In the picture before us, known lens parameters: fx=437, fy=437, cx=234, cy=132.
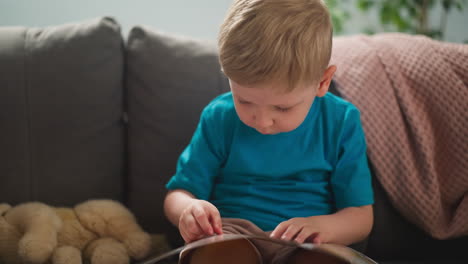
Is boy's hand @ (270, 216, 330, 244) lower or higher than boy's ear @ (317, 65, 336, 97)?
lower

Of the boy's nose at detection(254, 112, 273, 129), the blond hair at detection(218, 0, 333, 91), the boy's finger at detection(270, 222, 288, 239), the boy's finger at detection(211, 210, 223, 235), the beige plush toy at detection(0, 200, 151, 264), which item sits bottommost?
the beige plush toy at detection(0, 200, 151, 264)

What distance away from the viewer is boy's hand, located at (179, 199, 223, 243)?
0.82m

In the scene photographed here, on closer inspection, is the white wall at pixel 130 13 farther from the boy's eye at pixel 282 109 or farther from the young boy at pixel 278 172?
the boy's eye at pixel 282 109

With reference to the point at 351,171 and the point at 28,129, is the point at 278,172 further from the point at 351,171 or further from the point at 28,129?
the point at 28,129

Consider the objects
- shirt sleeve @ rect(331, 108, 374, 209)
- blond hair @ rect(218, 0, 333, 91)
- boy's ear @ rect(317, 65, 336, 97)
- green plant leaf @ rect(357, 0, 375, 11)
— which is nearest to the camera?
blond hair @ rect(218, 0, 333, 91)

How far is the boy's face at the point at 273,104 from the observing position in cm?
81

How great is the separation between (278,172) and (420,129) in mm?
440

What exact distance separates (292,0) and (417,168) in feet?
2.11

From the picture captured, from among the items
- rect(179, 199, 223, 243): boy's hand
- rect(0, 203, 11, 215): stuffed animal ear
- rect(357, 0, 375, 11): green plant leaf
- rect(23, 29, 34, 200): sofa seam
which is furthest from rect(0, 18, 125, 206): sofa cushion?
rect(357, 0, 375, 11): green plant leaf

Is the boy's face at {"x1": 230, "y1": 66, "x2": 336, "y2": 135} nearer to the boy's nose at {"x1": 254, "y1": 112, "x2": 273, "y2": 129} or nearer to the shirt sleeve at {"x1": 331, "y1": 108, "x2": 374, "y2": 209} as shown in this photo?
the boy's nose at {"x1": 254, "y1": 112, "x2": 273, "y2": 129}

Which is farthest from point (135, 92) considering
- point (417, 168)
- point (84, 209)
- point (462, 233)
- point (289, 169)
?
point (462, 233)

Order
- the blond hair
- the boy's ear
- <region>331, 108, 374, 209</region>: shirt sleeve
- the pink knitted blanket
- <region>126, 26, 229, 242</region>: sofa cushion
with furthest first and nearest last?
<region>126, 26, 229, 242</region>: sofa cushion, the pink knitted blanket, <region>331, 108, 374, 209</region>: shirt sleeve, the boy's ear, the blond hair

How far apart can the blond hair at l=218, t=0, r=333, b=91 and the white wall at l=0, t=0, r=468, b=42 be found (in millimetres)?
1233

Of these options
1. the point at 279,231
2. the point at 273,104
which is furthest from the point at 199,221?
the point at 273,104
